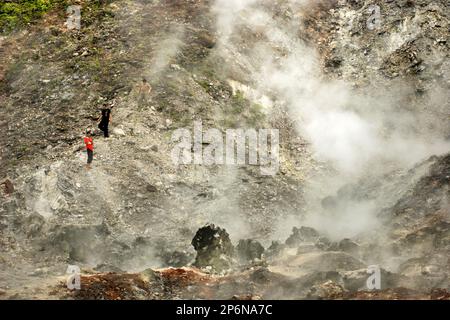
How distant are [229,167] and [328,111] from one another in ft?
20.4

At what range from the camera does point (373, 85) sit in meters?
26.0

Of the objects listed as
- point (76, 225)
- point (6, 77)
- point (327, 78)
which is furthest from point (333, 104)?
point (6, 77)

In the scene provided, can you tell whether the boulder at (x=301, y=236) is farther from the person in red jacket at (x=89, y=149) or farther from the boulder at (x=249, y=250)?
the person in red jacket at (x=89, y=149)

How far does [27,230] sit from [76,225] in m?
1.61

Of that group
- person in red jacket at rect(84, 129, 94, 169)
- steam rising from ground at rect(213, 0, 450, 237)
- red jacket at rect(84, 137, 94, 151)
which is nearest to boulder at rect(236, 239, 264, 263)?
steam rising from ground at rect(213, 0, 450, 237)

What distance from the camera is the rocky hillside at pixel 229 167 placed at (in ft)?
52.0

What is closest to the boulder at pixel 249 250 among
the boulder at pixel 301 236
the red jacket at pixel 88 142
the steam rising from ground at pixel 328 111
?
the boulder at pixel 301 236

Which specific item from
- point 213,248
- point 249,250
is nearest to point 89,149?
point 213,248

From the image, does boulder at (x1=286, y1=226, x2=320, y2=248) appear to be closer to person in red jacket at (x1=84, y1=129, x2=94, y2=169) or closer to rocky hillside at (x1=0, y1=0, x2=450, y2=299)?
rocky hillside at (x1=0, y1=0, x2=450, y2=299)

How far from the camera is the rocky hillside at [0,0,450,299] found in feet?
52.0

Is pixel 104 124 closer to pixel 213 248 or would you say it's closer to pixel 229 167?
pixel 229 167

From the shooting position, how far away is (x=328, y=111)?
82.8 ft

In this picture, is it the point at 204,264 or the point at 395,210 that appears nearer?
the point at 204,264

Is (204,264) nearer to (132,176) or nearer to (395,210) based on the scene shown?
(132,176)
